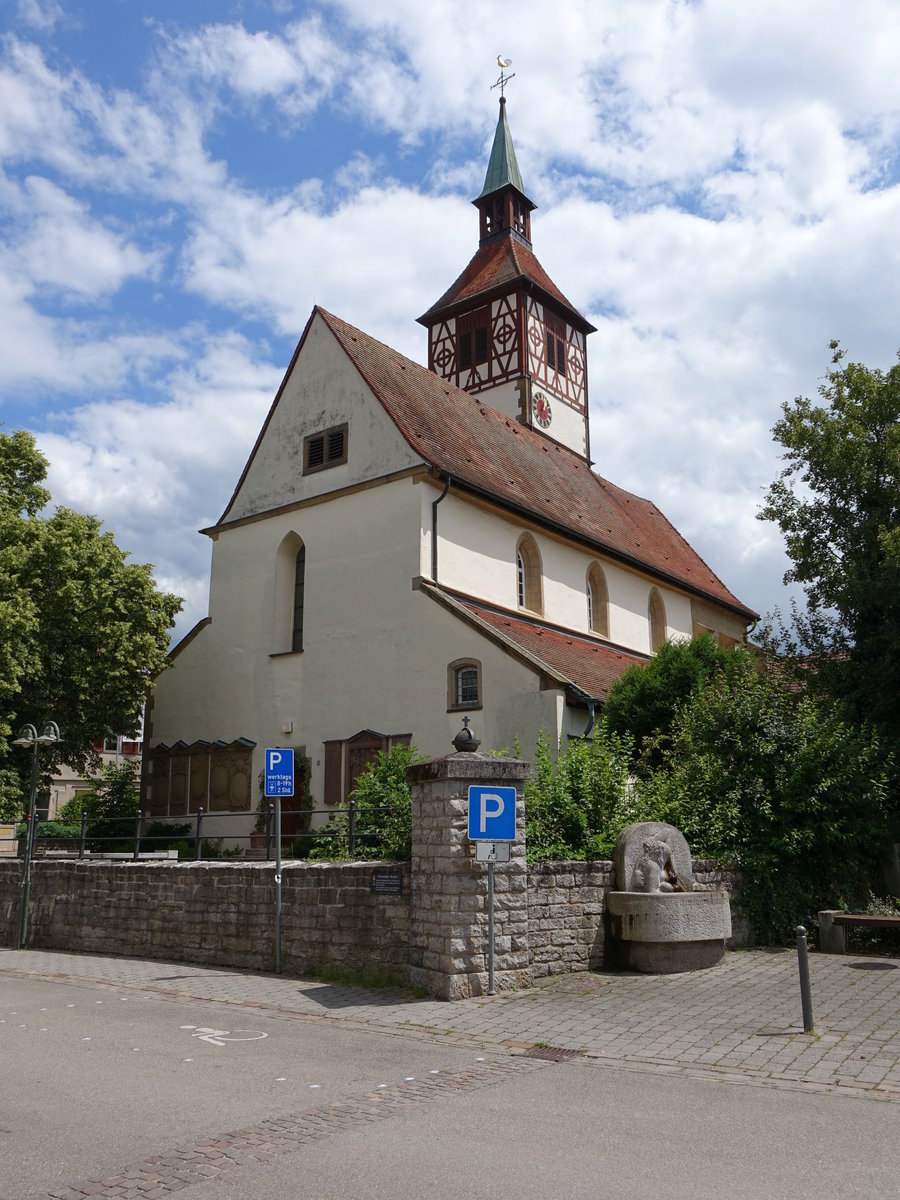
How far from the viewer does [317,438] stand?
82.6ft

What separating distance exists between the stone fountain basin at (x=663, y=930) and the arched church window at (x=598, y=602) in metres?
16.1

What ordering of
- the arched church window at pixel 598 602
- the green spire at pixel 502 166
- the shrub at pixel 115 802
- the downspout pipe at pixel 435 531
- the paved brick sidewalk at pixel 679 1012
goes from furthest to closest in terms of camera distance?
the green spire at pixel 502 166 → the arched church window at pixel 598 602 → the shrub at pixel 115 802 → the downspout pipe at pixel 435 531 → the paved brick sidewalk at pixel 679 1012

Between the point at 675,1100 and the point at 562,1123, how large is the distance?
3.07 feet

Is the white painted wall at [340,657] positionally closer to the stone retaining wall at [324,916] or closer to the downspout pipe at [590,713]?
the downspout pipe at [590,713]

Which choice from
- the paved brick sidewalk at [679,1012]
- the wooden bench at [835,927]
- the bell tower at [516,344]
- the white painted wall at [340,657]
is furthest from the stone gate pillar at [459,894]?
the bell tower at [516,344]

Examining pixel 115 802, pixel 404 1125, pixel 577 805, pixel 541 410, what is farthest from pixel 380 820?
pixel 541 410

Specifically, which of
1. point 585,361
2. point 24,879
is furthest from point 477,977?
point 585,361

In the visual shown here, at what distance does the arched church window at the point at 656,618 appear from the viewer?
101 ft

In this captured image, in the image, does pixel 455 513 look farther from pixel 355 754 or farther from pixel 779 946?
pixel 779 946

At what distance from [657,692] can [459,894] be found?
951cm

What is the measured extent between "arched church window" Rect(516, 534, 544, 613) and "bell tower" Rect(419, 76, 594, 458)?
30.8ft

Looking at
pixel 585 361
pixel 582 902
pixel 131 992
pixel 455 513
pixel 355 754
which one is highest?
pixel 585 361

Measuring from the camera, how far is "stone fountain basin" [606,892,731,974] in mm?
11281

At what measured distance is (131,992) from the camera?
11.4 meters
